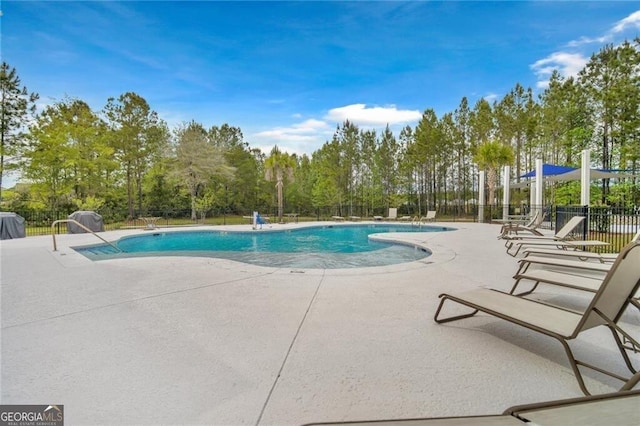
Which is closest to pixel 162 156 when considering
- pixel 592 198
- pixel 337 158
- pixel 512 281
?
pixel 337 158

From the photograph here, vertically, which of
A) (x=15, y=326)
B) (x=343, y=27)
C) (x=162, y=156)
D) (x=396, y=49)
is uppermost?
(x=396, y=49)

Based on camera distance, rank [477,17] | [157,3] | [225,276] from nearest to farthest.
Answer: [225,276], [157,3], [477,17]

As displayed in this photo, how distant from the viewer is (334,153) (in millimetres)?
27656

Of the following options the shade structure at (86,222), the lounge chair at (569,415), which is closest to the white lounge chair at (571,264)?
the lounge chair at (569,415)

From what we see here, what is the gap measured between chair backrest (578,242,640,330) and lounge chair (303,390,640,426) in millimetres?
842

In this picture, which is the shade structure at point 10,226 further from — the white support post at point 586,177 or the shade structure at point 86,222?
the white support post at point 586,177

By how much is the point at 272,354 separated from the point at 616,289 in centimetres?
231

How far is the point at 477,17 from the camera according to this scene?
25.8 ft

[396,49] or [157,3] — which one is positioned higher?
[396,49]

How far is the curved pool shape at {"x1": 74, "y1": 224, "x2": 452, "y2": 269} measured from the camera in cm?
707

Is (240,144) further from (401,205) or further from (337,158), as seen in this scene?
(401,205)

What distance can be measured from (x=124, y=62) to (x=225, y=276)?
9.13 m

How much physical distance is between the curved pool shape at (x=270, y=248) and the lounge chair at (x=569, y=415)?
5.33 metres

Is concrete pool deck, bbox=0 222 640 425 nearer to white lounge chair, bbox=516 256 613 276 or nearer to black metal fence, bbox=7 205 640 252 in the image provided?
white lounge chair, bbox=516 256 613 276
